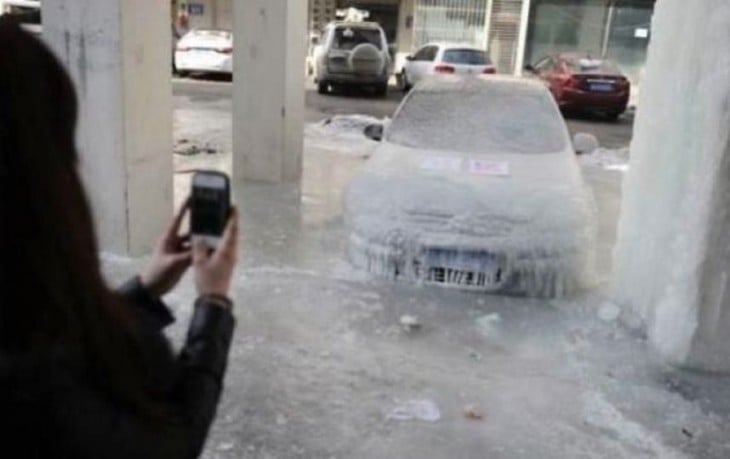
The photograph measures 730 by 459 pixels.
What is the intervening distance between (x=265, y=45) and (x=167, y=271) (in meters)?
6.76

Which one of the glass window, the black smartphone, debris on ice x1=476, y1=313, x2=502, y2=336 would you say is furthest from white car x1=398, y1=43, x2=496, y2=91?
the black smartphone

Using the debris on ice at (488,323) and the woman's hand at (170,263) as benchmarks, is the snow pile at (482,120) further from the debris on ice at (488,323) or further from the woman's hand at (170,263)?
the woman's hand at (170,263)

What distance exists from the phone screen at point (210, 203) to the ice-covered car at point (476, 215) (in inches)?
142

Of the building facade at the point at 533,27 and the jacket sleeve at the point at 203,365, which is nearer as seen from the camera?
the jacket sleeve at the point at 203,365

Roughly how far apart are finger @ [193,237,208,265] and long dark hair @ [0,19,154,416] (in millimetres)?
328

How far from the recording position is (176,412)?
1.21m

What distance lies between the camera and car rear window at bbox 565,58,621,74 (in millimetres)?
15516

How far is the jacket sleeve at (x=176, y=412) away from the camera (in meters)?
1.04

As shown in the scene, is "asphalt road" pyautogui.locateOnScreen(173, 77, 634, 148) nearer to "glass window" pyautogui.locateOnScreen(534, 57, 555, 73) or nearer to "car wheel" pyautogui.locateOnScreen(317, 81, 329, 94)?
"car wheel" pyautogui.locateOnScreen(317, 81, 329, 94)

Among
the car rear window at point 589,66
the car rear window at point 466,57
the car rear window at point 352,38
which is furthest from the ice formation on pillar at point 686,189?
the car rear window at point 352,38

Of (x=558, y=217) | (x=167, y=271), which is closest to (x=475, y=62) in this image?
(x=558, y=217)

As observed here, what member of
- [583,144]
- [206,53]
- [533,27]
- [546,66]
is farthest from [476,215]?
[533,27]

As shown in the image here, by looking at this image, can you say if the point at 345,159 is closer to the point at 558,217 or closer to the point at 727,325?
the point at 558,217

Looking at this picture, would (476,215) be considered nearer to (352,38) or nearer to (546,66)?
(352,38)
